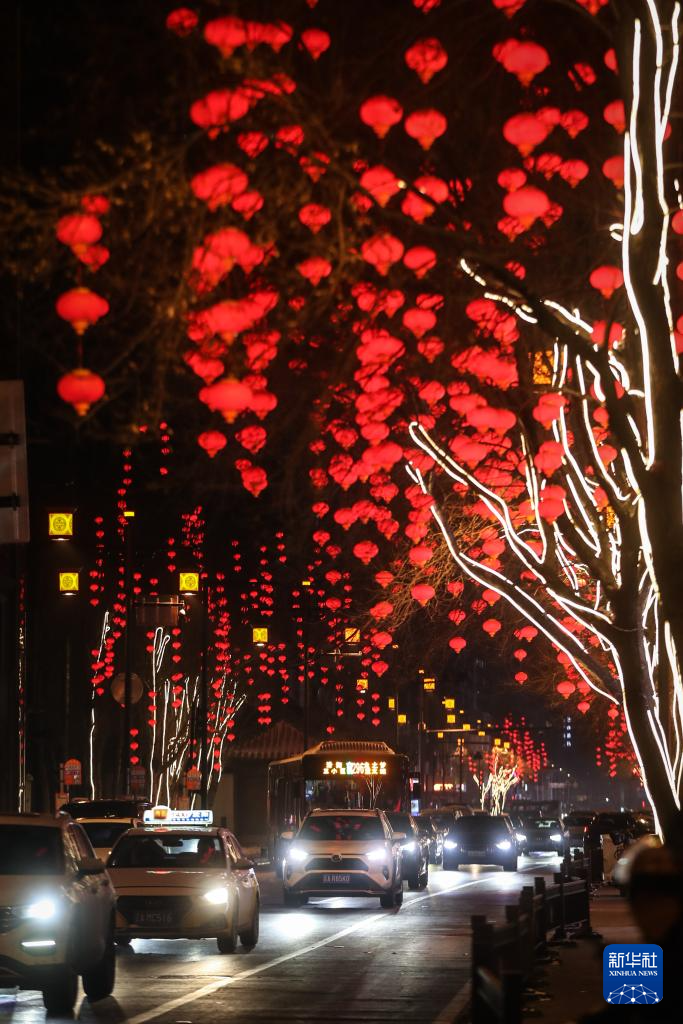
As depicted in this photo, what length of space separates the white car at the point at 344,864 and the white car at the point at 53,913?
13.1m

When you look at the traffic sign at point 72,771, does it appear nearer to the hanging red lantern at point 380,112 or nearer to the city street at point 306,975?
the city street at point 306,975

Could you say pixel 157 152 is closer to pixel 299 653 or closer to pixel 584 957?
pixel 584 957

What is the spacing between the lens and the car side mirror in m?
16.3

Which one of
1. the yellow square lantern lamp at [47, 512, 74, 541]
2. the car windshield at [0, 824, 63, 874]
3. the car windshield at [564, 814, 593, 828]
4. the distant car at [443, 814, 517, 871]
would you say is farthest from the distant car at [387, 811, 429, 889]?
the car windshield at [564, 814, 593, 828]

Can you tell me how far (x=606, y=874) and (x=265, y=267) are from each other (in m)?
29.6

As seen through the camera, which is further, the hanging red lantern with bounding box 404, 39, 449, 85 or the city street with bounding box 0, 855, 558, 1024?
the city street with bounding box 0, 855, 558, 1024

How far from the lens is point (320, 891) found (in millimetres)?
30219

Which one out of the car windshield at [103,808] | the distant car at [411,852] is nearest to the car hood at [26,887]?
the car windshield at [103,808]

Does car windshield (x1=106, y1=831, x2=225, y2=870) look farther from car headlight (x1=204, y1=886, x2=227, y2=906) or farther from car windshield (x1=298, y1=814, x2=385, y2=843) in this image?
car windshield (x1=298, y1=814, x2=385, y2=843)

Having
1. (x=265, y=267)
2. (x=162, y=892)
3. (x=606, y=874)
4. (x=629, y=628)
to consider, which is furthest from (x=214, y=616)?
(x=265, y=267)

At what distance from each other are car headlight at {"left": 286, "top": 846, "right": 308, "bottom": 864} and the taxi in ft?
26.3

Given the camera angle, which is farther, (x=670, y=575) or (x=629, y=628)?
(x=629, y=628)

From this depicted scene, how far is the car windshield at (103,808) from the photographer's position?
105 feet

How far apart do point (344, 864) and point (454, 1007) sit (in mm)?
14514
